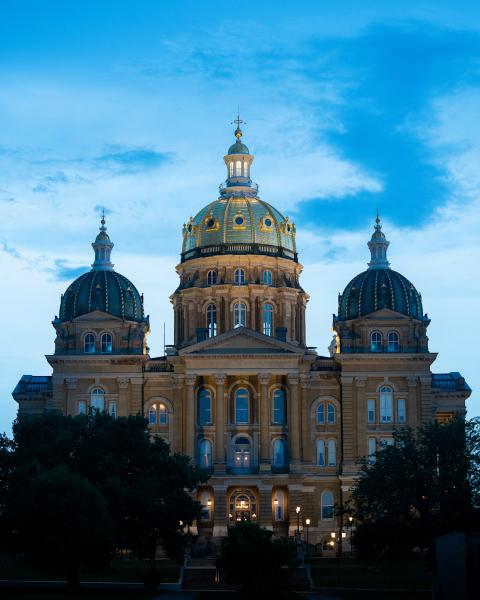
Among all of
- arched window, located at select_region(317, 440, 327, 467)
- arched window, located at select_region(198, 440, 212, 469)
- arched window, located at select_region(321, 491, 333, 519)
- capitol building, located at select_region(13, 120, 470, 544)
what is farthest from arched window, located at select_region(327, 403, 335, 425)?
arched window, located at select_region(198, 440, 212, 469)

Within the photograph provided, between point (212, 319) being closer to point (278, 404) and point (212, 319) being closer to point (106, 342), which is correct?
point (106, 342)

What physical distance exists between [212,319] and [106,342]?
11.5m

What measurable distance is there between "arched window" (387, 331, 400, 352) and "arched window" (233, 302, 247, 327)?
14.5 meters

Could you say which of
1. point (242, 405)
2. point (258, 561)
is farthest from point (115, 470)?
point (242, 405)

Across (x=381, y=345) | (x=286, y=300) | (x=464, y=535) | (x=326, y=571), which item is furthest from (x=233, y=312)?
(x=464, y=535)

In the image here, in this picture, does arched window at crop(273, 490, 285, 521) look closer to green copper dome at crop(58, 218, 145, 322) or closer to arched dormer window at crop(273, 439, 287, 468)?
arched dormer window at crop(273, 439, 287, 468)

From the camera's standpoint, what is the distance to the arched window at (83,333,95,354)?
123375 millimetres

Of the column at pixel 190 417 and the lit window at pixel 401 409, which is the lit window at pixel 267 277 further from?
the lit window at pixel 401 409

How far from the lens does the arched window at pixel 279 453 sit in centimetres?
12106

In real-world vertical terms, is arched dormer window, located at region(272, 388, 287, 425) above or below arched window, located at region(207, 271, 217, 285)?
below

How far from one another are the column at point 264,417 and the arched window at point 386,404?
1010cm

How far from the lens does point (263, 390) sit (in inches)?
4722

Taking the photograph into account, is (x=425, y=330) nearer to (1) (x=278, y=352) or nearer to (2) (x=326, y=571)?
(1) (x=278, y=352)

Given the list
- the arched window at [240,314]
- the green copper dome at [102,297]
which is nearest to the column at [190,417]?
the green copper dome at [102,297]
